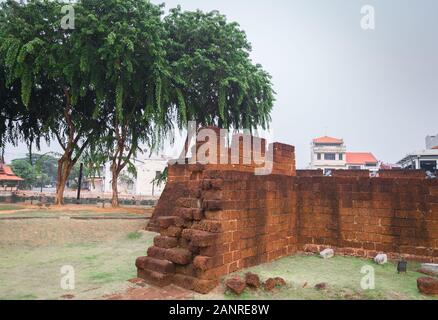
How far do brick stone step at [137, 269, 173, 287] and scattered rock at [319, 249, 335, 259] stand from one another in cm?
388

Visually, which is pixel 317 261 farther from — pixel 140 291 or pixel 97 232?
pixel 97 232

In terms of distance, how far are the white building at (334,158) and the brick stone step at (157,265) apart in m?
46.5

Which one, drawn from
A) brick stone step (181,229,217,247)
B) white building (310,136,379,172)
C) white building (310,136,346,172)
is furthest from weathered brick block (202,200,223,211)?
white building (310,136,346,172)

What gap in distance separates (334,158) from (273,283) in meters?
48.5

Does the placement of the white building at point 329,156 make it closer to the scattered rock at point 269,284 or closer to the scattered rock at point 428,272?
the scattered rock at point 428,272

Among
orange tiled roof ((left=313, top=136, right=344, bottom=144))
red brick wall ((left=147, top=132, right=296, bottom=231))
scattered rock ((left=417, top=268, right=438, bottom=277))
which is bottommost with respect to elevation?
scattered rock ((left=417, top=268, right=438, bottom=277))

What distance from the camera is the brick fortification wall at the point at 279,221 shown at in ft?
16.3

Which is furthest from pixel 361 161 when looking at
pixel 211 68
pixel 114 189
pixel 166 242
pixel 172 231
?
pixel 166 242

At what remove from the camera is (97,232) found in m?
9.73

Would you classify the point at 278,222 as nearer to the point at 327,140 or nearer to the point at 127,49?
the point at 127,49

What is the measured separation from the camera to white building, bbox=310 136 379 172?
4956cm

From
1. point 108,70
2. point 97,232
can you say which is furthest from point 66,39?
point 97,232

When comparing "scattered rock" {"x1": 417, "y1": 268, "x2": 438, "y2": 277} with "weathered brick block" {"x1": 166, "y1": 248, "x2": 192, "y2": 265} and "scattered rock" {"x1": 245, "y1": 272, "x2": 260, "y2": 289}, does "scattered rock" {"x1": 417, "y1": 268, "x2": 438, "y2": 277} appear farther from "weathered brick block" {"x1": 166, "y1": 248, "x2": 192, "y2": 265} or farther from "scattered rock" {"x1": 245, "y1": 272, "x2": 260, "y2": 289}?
"weathered brick block" {"x1": 166, "y1": 248, "x2": 192, "y2": 265}
